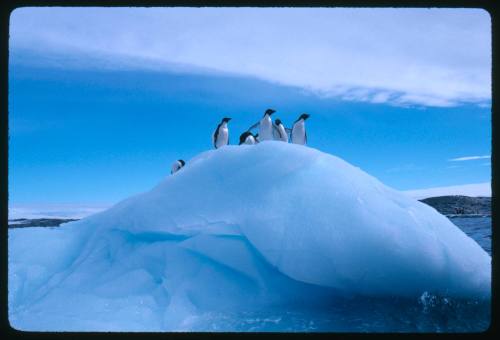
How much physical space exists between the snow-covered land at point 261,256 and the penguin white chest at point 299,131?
4.28 m

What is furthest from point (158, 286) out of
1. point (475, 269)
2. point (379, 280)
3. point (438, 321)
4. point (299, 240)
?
point (475, 269)

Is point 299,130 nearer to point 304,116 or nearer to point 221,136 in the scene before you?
point 304,116

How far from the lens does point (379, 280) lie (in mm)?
3668

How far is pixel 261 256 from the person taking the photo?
386 cm

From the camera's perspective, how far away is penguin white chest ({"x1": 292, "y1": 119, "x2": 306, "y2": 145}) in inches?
336

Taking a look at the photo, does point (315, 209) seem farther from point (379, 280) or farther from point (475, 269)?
point (475, 269)

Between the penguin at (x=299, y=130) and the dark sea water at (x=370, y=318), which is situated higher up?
the penguin at (x=299, y=130)

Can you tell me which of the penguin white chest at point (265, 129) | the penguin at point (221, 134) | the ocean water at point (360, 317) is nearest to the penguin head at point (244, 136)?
the penguin white chest at point (265, 129)

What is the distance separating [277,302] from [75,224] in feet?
9.27

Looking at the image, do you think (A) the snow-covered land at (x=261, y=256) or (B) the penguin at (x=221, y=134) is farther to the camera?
(B) the penguin at (x=221, y=134)

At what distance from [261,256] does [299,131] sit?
4993 millimetres

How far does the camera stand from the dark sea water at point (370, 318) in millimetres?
3213

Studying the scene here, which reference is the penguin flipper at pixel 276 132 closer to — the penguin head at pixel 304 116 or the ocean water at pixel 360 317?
the penguin head at pixel 304 116

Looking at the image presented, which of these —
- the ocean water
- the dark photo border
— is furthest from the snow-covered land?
the dark photo border
